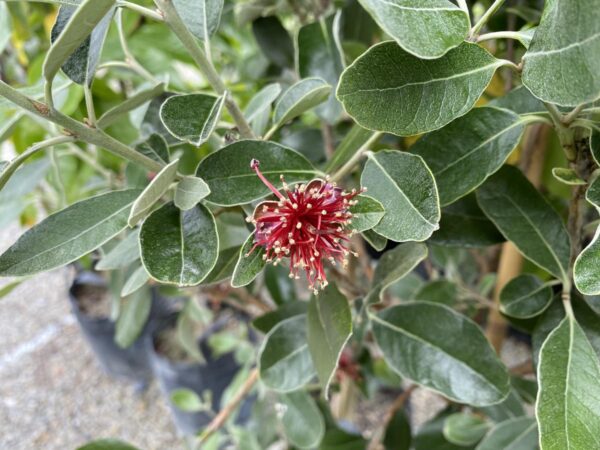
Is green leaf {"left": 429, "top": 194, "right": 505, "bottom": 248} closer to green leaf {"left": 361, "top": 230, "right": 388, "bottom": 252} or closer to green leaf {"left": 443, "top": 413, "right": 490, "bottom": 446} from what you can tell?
green leaf {"left": 361, "top": 230, "right": 388, "bottom": 252}

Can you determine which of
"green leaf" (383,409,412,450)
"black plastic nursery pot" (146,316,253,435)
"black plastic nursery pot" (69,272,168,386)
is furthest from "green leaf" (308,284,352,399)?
"black plastic nursery pot" (69,272,168,386)

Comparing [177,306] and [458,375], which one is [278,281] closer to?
[458,375]

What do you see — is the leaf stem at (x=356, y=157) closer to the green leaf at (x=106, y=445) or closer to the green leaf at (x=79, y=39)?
the green leaf at (x=79, y=39)

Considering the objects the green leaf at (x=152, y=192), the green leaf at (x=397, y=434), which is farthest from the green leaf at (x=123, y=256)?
the green leaf at (x=397, y=434)

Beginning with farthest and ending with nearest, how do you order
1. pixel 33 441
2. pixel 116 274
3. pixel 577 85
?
1. pixel 33 441
2. pixel 116 274
3. pixel 577 85

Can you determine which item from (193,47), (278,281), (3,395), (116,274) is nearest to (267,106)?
(193,47)

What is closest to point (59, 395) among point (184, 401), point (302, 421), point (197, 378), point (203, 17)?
point (197, 378)
